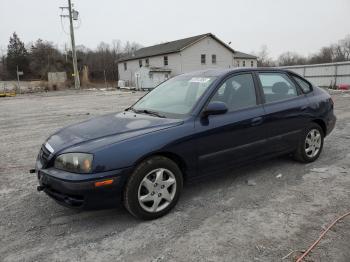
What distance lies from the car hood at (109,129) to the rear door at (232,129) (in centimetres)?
42

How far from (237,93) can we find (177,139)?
1.24 metres

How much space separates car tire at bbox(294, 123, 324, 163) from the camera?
517 centimetres

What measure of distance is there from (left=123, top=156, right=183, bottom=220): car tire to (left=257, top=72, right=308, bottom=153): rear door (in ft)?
5.33

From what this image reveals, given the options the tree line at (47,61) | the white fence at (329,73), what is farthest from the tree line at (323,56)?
the white fence at (329,73)

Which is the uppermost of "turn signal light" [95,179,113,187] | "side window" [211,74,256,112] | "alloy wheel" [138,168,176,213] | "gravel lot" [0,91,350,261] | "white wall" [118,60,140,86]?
"white wall" [118,60,140,86]

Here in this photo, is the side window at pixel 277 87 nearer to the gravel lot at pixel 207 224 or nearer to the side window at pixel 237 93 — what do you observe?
the side window at pixel 237 93

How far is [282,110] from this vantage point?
4742 millimetres

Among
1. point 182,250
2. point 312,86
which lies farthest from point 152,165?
point 312,86

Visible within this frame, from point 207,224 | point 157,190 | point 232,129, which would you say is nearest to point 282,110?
point 232,129

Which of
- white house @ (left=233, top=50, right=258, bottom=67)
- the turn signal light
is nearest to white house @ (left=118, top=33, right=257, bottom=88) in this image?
white house @ (left=233, top=50, right=258, bottom=67)

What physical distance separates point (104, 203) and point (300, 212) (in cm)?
211

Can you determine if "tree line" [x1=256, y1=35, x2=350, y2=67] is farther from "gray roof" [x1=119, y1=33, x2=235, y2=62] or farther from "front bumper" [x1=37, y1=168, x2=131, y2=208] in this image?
"front bumper" [x1=37, y1=168, x2=131, y2=208]

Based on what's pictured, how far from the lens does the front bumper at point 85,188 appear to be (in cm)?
316

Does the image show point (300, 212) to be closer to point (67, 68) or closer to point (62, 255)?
point (62, 255)
